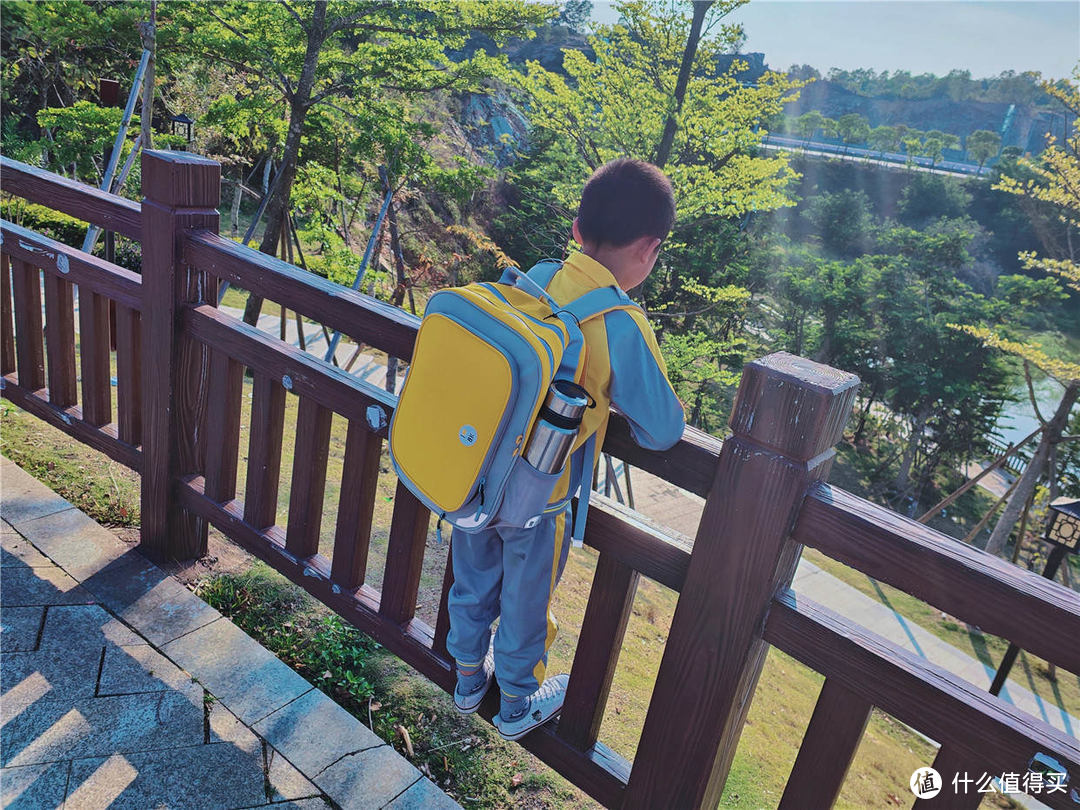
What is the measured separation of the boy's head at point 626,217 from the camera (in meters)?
1.51

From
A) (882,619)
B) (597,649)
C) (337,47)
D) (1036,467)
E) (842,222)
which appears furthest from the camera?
(842,222)

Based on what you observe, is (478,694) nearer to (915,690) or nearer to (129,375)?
(915,690)

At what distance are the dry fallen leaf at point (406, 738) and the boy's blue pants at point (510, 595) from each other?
55cm

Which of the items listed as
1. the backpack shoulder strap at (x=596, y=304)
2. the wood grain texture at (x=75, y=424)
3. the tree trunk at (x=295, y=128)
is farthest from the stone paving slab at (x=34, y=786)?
the tree trunk at (x=295, y=128)

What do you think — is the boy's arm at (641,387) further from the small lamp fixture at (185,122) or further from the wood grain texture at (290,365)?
the small lamp fixture at (185,122)

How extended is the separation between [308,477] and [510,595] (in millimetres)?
775

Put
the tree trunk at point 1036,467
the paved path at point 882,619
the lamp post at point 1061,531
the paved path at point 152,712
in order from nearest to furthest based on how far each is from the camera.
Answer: the paved path at point 152,712 → the lamp post at point 1061,531 → the paved path at point 882,619 → the tree trunk at point 1036,467

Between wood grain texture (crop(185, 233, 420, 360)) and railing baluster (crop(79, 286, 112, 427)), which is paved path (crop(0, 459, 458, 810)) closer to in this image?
railing baluster (crop(79, 286, 112, 427))

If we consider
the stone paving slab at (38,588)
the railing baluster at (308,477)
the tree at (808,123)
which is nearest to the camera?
the railing baluster at (308,477)

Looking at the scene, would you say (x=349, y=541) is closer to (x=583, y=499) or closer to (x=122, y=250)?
(x=583, y=499)

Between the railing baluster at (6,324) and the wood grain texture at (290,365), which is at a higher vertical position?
the wood grain texture at (290,365)

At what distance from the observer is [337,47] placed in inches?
383

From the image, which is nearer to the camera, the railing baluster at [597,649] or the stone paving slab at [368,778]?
the railing baluster at [597,649]

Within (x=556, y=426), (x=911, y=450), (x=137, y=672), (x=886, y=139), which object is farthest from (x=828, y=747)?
(x=886, y=139)
